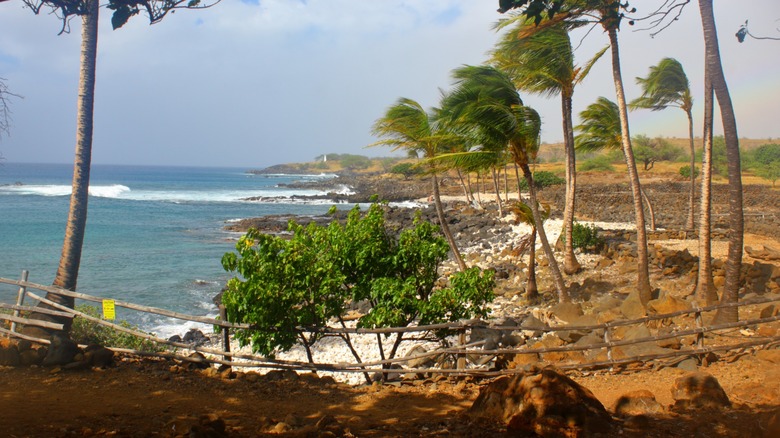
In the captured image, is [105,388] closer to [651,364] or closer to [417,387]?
[417,387]

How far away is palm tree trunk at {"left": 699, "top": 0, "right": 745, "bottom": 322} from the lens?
9234 mm

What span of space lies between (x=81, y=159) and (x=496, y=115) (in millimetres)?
7645

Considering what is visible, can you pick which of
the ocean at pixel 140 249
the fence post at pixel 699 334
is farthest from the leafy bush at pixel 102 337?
the fence post at pixel 699 334

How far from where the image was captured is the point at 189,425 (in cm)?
520

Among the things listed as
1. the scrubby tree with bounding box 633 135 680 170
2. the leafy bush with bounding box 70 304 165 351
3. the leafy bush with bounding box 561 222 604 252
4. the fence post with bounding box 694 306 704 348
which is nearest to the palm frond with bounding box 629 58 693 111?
the leafy bush with bounding box 561 222 604 252

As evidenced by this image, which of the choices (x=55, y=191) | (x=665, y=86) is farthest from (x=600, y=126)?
(x=55, y=191)

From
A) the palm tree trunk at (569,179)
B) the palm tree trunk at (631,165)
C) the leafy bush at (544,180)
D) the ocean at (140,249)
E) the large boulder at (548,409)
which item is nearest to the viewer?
the large boulder at (548,409)

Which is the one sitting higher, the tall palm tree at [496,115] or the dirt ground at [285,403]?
the tall palm tree at [496,115]

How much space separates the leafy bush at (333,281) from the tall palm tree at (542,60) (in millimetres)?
6373

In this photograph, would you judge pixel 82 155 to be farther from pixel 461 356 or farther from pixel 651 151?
pixel 651 151

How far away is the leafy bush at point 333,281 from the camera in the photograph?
24.3 ft

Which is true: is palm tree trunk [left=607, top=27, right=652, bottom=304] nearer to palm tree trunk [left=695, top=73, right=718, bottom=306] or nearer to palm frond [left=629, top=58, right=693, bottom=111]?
palm tree trunk [left=695, top=73, right=718, bottom=306]

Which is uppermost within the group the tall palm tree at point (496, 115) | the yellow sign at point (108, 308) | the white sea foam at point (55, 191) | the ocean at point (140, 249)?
the tall palm tree at point (496, 115)

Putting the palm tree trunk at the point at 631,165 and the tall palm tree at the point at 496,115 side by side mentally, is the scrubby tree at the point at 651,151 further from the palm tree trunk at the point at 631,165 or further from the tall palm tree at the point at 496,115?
the tall palm tree at the point at 496,115
